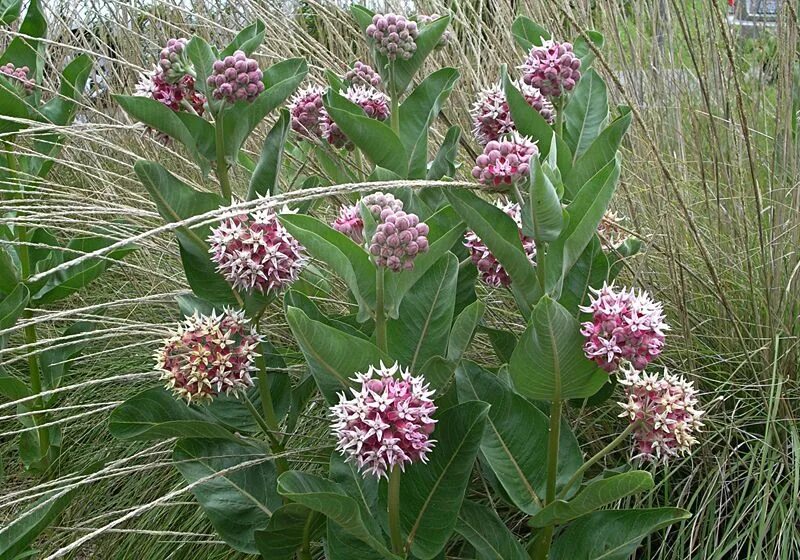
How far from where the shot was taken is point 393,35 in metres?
1.26

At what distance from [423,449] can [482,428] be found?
10 centimetres

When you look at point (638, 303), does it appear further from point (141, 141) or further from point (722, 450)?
point (141, 141)

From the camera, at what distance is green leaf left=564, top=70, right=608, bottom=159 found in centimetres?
133

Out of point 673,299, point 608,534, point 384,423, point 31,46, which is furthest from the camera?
point 31,46

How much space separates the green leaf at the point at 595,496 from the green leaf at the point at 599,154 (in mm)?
372

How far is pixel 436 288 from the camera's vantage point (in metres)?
1.15

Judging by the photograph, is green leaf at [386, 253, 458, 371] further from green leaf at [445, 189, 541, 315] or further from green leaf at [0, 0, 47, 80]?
green leaf at [0, 0, 47, 80]

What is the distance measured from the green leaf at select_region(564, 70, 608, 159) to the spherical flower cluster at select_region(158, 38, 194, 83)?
0.55 meters

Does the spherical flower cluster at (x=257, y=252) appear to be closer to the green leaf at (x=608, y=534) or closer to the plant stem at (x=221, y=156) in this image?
the plant stem at (x=221, y=156)

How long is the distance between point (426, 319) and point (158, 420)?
0.43m

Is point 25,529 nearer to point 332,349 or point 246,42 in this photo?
point 332,349

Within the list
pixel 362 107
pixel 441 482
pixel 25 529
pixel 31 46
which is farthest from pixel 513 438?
pixel 31 46

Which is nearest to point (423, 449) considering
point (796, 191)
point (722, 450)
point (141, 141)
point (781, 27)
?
point (722, 450)

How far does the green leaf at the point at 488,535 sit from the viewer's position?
45.7 inches
